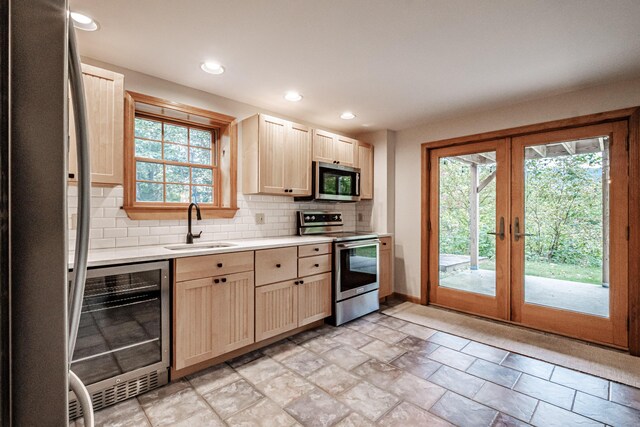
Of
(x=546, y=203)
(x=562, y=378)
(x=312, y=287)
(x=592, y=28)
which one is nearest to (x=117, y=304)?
(x=312, y=287)

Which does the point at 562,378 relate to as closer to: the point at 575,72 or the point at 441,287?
the point at 441,287

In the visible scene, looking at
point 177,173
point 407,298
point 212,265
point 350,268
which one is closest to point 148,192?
point 177,173

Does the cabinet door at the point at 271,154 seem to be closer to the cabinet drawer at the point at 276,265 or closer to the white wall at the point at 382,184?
the cabinet drawer at the point at 276,265

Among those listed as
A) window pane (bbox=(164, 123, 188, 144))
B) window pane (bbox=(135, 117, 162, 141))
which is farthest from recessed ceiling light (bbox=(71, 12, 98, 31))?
window pane (bbox=(164, 123, 188, 144))

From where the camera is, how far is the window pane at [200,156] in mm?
3006

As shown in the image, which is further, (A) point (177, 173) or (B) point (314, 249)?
(B) point (314, 249)

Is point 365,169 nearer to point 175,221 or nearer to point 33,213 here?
point 175,221

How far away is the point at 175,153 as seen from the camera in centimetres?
288

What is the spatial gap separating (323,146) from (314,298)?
1.76 m

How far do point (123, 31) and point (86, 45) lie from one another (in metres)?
0.39

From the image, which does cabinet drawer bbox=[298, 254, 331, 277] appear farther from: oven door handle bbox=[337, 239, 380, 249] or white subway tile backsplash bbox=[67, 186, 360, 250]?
white subway tile backsplash bbox=[67, 186, 360, 250]

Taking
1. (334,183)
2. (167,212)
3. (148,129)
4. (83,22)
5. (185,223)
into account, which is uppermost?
(83,22)

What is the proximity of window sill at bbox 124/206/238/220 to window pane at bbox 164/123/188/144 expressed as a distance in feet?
2.17

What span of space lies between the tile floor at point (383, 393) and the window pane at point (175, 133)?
204cm
